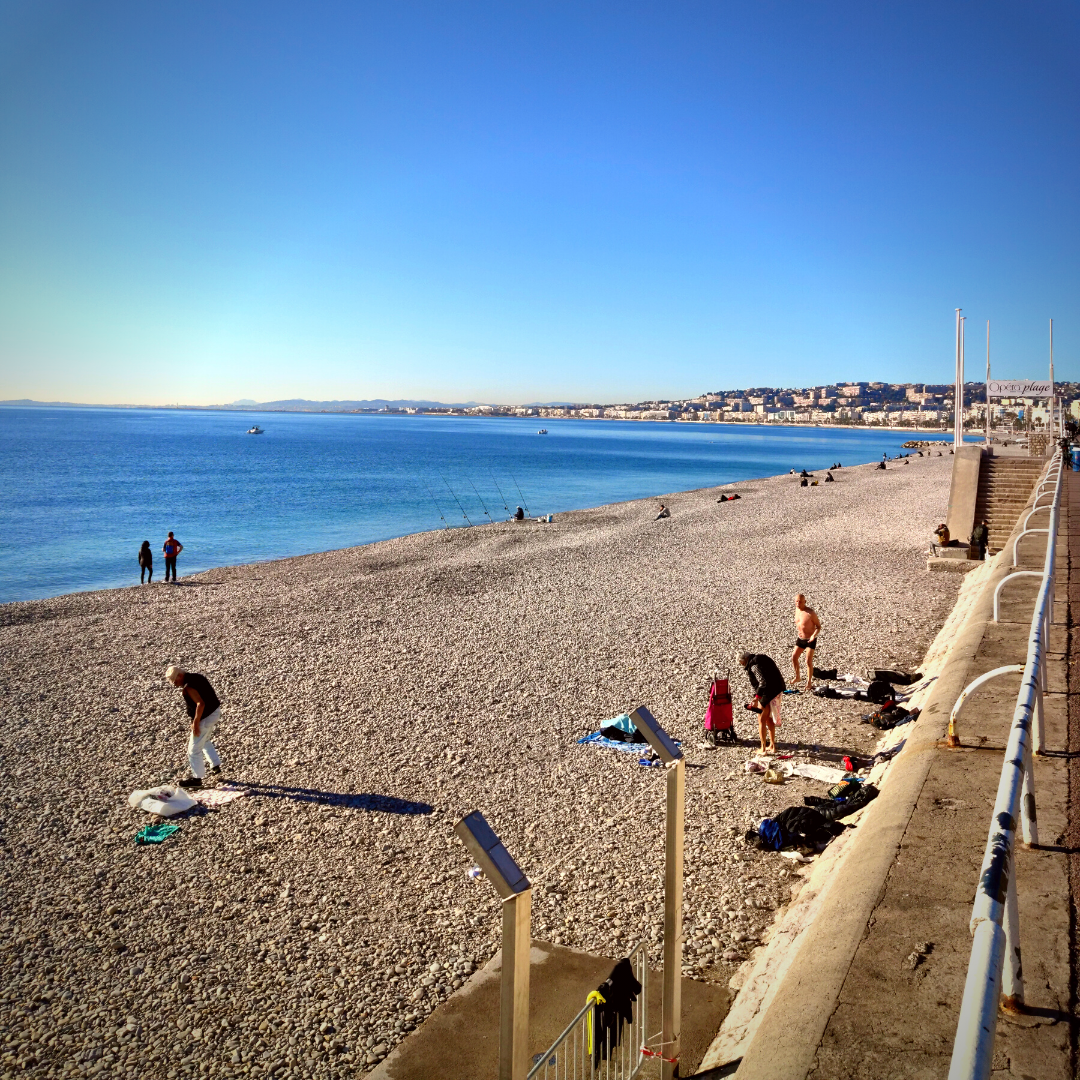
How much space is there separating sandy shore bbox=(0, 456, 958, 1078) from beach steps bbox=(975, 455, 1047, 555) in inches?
128

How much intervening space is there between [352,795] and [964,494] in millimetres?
18906

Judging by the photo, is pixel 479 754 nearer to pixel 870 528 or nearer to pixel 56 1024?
pixel 56 1024

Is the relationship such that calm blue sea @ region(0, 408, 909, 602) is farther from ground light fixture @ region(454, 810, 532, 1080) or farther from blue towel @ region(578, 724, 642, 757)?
ground light fixture @ region(454, 810, 532, 1080)

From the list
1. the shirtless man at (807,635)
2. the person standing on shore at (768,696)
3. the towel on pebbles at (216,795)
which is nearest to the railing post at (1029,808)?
the person standing on shore at (768,696)

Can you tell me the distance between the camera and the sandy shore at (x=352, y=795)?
19.1 ft

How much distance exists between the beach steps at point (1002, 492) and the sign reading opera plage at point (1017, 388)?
12744 mm

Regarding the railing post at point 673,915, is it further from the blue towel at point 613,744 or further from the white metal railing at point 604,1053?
the blue towel at point 613,744

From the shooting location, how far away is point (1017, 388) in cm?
3519

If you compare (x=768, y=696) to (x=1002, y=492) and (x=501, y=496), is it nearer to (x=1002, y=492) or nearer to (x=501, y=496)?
(x=1002, y=492)

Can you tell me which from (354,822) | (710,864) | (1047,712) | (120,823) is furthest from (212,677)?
(1047,712)

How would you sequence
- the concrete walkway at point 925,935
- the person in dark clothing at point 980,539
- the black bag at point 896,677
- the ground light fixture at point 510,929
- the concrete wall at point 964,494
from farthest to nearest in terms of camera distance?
1. the concrete wall at point 964,494
2. the person in dark clothing at point 980,539
3. the black bag at point 896,677
4. the concrete walkway at point 925,935
5. the ground light fixture at point 510,929

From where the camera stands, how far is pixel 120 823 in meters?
8.47

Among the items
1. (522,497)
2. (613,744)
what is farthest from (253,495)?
(613,744)

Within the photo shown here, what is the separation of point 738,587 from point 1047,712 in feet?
44.5
